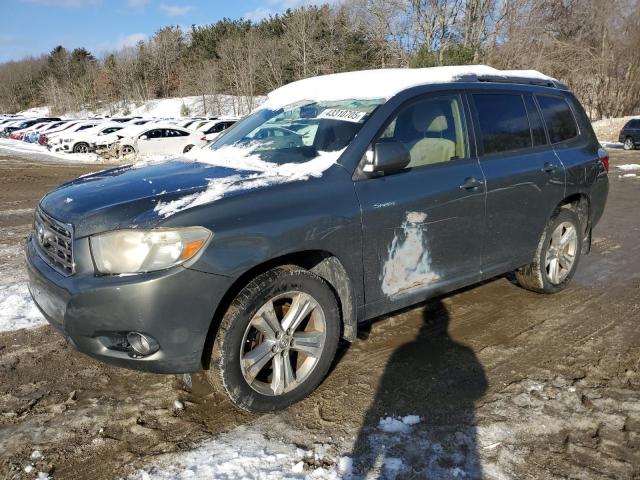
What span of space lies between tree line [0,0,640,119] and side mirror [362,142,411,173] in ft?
109

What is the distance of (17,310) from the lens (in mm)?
4555

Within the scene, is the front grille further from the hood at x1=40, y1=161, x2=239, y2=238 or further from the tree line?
the tree line

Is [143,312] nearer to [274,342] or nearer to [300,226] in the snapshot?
[274,342]

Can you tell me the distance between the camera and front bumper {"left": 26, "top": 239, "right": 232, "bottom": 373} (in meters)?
2.59

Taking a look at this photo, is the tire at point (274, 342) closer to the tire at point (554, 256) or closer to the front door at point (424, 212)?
the front door at point (424, 212)

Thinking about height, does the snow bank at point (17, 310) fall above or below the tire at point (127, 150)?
below

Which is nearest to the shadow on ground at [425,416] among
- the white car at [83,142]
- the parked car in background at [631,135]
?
the parked car in background at [631,135]

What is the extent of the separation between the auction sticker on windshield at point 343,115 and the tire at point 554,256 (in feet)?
7.30

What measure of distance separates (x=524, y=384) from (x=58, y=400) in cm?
292

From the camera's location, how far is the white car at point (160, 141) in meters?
20.6

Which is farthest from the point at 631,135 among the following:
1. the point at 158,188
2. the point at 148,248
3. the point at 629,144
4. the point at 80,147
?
the point at 148,248

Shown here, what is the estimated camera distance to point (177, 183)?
124 inches

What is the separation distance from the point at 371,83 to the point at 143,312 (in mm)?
2322

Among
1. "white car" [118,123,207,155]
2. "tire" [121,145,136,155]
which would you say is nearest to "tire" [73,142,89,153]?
"tire" [121,145,136,155]
